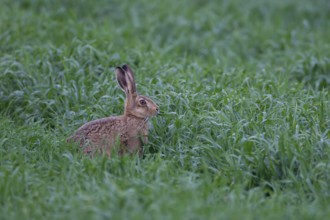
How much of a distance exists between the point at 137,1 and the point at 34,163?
5484 mm

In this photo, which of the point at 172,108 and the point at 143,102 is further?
the point at 172,108

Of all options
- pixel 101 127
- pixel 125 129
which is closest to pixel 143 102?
pixel 125 129

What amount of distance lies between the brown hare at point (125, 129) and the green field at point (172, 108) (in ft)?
0.36

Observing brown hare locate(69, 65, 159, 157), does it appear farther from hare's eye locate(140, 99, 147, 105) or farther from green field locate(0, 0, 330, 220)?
green field locate(0, 0, 330, 220)

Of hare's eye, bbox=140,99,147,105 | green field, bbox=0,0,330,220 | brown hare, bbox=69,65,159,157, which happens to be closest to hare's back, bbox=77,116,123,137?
brown hare, bbox=69,65,159,157

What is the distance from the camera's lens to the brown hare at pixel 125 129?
5.29 metres

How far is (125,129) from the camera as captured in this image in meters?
5.45

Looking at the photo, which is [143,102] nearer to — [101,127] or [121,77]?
[121,77]

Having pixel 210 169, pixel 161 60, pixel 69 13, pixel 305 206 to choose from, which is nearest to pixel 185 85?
pixel 161 60

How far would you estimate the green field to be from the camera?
435cm

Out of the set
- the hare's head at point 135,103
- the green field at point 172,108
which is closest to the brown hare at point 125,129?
the hare's head at point 135,103

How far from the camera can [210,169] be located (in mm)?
5000

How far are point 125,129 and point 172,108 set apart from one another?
0.71 m

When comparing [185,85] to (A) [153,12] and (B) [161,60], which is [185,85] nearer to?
(B) [161,60]
